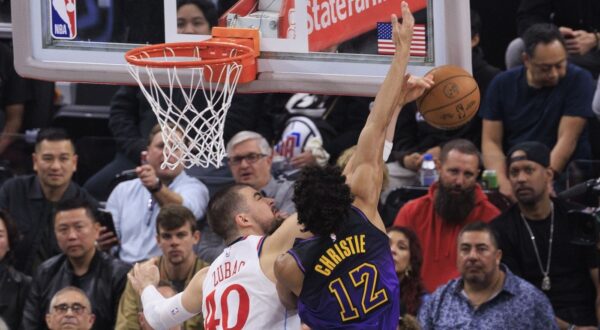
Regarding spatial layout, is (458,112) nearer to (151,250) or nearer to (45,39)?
(45,39)

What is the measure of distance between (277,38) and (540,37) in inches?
110

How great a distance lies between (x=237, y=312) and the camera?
688 centimetres

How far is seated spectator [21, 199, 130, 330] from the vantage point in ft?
29.4

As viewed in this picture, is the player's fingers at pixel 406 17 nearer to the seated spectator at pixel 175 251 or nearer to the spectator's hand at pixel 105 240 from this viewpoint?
the seated spectator at pixel 175 251

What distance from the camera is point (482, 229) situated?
864 cm

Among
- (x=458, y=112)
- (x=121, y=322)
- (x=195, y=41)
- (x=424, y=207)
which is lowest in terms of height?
(x=121, y=322)

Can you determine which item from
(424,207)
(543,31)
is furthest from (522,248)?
(543,31)

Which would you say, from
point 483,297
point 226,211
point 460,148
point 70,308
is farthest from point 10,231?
point 483,297

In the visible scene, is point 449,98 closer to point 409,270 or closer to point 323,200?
point 323,200

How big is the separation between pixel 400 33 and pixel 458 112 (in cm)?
67

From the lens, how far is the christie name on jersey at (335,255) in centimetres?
645

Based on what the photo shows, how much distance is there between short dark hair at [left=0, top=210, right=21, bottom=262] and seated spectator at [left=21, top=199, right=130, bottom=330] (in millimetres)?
281

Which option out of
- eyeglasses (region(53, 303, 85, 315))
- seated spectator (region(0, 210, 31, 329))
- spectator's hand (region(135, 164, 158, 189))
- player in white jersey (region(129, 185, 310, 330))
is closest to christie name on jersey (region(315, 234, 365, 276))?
player in white jersey (region(129, 185, 310, 330))

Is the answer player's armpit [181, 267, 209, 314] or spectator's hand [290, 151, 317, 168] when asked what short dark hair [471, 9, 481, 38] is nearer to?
spectator's hand [290, 151, 317, 168]
